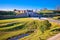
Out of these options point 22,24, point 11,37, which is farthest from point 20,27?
point 11,37

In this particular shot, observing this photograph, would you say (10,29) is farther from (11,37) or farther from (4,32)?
(11,37)

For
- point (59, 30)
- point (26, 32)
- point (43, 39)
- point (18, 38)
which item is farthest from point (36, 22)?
point (43, 39)

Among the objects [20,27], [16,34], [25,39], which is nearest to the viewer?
[25,39]

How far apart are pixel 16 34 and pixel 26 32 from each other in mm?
3747

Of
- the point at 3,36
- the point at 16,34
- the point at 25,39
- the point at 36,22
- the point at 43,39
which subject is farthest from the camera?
the point at 36,22

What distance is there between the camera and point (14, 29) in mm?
41500

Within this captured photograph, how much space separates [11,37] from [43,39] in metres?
8.64

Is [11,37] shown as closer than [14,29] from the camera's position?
Yes

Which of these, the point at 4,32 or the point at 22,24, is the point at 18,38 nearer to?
the point at 4,32

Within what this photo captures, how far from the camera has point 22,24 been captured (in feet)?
153

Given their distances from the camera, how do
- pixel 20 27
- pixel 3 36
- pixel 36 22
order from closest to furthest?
1. pixel 3 36
2. pixel 20 27
3. pixel 36 22

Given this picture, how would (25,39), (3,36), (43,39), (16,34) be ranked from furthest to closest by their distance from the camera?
(16,34)
(3,36)
(25,39)
(43,39)

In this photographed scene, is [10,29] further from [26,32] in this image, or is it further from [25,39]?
[25,39]

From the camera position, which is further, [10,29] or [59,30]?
[10,29]
